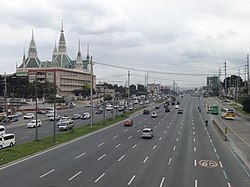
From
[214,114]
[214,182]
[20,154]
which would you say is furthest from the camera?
[214,114]

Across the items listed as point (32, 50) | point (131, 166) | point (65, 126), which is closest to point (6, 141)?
point (131, 166)

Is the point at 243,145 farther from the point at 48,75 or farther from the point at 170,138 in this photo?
the point at 48,75

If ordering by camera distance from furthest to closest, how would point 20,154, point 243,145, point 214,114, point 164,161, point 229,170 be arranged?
point 214,114, point 243,145, point 20,154, point 164,161, point 229,170

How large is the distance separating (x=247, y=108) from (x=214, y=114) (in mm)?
11694

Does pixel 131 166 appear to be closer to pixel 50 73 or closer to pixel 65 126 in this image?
pixel 65 126

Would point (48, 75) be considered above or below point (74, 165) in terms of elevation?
above

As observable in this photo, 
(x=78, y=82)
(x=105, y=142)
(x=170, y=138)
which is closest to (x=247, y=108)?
(x=170, y=138)

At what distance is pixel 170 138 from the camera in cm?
4828

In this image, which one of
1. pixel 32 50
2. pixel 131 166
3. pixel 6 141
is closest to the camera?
pixel 131 166

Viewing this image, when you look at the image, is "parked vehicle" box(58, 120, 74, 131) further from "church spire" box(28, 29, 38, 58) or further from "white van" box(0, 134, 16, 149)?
"church spire" box(28, 29, 38, 58)

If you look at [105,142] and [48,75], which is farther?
[48,75]

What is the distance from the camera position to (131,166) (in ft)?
94.0

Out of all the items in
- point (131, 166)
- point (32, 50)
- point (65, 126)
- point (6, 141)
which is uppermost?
point (32, 50)

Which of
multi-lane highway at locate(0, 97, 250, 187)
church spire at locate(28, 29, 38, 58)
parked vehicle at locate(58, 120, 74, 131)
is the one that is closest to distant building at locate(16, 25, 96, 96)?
church spire at locate(28, 29, 38, 58)
